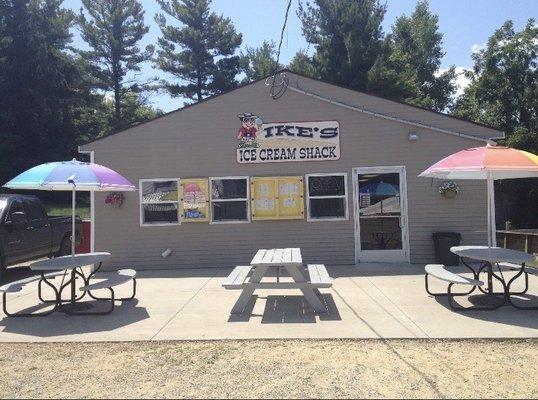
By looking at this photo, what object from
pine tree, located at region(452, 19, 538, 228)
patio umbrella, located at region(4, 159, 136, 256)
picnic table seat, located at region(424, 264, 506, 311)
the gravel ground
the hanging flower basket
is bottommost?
the gravel ground

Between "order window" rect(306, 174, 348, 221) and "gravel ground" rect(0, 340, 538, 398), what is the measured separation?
6117 millimetres

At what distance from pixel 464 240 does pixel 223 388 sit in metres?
8.65

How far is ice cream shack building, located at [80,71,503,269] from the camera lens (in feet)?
37.6

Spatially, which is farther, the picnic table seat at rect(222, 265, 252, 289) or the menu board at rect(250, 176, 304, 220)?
the menu board at rect(250, 176, 304, 220)

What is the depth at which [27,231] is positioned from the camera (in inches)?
444

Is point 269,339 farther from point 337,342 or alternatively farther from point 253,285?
point 253,285

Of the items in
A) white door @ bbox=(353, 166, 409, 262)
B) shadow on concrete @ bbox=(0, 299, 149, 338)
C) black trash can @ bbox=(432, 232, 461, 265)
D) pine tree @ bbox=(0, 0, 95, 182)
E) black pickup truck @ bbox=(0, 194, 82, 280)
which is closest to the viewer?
shadow on concrete @ bbox=(0, 299, 149, 338)

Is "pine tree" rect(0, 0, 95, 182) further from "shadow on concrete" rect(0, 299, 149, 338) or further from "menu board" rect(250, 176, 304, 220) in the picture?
"shadow on concrete" rect(0, 299, 149, 338)

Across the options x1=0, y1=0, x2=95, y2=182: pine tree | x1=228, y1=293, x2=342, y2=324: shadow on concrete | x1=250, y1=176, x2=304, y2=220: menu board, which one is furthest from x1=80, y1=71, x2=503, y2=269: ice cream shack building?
x1=0, y1=0, x2=95, y2=182: pine tree

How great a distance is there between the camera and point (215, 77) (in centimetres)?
3500

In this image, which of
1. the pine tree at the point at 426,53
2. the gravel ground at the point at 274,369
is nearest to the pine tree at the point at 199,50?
the pine tree at the point at 426,53

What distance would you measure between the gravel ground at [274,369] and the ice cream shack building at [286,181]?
5.91m

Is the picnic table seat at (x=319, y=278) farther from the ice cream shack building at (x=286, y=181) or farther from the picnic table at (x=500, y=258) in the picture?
the ice cream shack building at (x=286, y=181)

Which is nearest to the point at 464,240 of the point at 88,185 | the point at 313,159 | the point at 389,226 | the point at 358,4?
the point at 389,226
